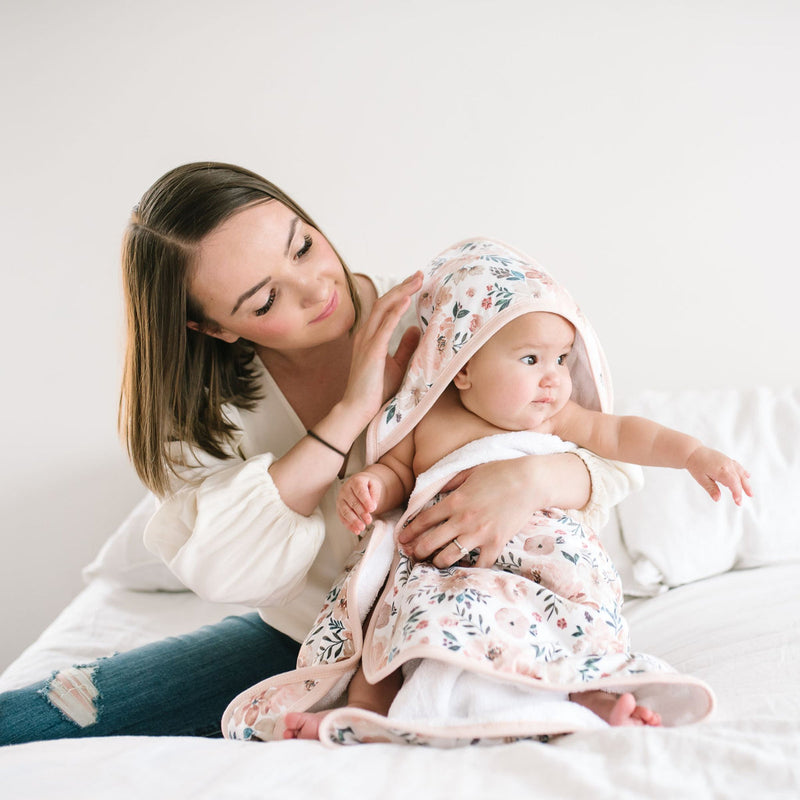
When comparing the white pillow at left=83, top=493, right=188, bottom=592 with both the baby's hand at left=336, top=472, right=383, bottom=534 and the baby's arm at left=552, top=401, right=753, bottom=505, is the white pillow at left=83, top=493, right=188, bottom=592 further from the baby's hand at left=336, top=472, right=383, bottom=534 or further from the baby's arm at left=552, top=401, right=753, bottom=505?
the baby's arm at left=552, top=401, right=753, bottom=505

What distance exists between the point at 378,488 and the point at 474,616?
0.24m

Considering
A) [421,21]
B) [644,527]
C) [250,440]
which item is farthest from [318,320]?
[421,21]

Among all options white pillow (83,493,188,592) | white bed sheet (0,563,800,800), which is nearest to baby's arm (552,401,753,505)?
white bed sheet (0,563,800,800)

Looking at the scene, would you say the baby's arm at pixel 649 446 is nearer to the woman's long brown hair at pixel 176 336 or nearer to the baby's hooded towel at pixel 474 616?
the baby's hooded towel at pixel 474 616

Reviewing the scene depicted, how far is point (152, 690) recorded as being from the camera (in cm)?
138

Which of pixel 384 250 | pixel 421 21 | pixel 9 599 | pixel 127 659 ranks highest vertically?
pixel 421 21

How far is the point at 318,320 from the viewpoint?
50.3 inches

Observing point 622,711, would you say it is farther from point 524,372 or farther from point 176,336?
point 176,336

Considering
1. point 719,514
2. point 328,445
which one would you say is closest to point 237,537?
point 328,445

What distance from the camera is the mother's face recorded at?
121 cm

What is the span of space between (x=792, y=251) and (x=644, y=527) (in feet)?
2.94

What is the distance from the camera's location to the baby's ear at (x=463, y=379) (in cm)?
125

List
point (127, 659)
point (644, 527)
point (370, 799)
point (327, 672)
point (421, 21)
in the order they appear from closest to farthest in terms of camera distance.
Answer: point (370, 799), point (327, 672), point (127, 659), point (644, 527), point (421, 21)

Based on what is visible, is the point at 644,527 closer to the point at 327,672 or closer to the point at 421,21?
the point at 327,672
